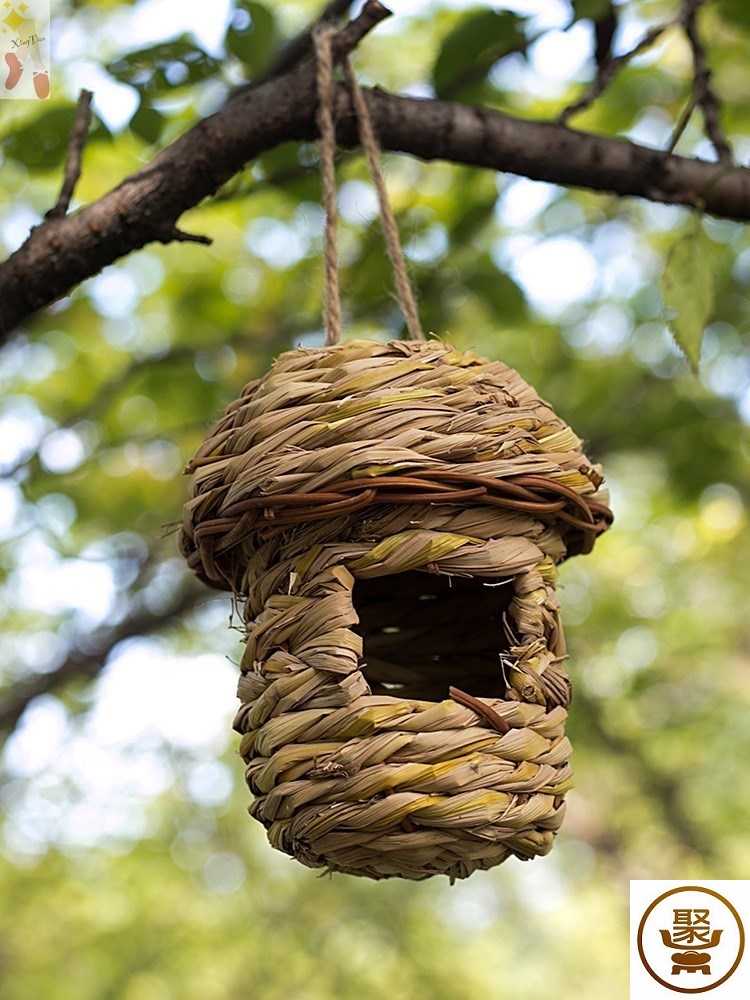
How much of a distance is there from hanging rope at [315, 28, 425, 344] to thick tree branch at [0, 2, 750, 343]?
0.05 ft

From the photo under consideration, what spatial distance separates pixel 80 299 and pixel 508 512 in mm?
1386

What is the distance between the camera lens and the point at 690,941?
108 centimetres

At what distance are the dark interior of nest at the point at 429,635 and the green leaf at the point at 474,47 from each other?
1.66ft

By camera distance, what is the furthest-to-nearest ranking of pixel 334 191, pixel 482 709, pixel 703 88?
pixel 703 88 → pixel 334 191 → pixel 482 709

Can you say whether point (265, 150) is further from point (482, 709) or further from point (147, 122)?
point (482, 709)

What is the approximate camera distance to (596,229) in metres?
1.96

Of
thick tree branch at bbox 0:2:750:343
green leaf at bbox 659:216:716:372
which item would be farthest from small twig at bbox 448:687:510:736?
thick tree branch at bbox 0:2:750:343

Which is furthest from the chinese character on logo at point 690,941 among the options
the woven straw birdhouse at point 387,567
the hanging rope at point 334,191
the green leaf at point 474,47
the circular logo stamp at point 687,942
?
the green leaf at point 474,47

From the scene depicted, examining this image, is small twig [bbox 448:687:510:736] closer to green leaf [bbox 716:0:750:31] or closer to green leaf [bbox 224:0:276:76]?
green leaf [bbox 224:0:276:76]

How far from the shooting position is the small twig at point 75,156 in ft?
2.75

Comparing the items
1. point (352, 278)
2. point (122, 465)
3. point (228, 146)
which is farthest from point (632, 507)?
point (228, 146)

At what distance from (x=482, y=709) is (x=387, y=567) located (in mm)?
96

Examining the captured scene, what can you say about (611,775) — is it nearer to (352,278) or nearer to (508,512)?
(352,278)

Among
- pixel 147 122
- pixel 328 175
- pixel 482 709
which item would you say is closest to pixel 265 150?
pixel 328 175
